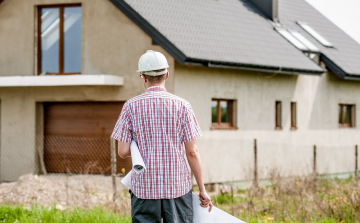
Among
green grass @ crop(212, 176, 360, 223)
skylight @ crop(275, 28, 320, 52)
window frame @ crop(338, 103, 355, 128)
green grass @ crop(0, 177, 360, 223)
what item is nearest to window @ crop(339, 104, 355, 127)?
window frame @ crop(338, 103, 355, 128)

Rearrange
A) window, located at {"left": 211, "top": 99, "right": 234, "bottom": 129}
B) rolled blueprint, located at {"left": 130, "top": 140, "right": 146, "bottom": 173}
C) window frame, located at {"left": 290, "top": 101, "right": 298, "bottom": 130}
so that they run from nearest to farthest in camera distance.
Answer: rolled blueprint, located at {"left": 130, "top": 140, "right": 146, "bottom": 173}, window, located at {"left": 211, "top": 99, "right": 234, "bottom": 129}, window frame, located at {"left": 290, "top": 101, "right": 298, "bottom": 130}

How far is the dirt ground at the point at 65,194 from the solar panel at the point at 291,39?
693cm

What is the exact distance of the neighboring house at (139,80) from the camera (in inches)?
550

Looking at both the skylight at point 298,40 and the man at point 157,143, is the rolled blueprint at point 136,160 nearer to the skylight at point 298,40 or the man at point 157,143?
the man at point 157,143

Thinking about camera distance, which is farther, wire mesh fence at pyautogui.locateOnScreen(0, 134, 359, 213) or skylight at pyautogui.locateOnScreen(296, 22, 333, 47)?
skylight at pyautogui.locateOnScreen(296, 22, 333, 47)

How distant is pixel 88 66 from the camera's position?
47.1 ft

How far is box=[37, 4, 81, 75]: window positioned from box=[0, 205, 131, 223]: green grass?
6.70 metres

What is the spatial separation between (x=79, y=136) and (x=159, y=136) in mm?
11067

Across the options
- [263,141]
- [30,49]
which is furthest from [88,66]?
[263,141]

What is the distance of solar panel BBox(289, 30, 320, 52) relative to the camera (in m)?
17.6

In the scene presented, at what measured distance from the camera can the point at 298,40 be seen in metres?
18.1

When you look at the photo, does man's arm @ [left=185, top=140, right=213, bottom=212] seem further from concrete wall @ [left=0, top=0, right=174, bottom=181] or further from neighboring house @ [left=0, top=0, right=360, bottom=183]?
concrete wall @ [left=0, top=0, right=174, bottom=181]

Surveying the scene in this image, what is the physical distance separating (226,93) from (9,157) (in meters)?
5.68

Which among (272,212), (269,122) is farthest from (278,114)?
(272,212)
